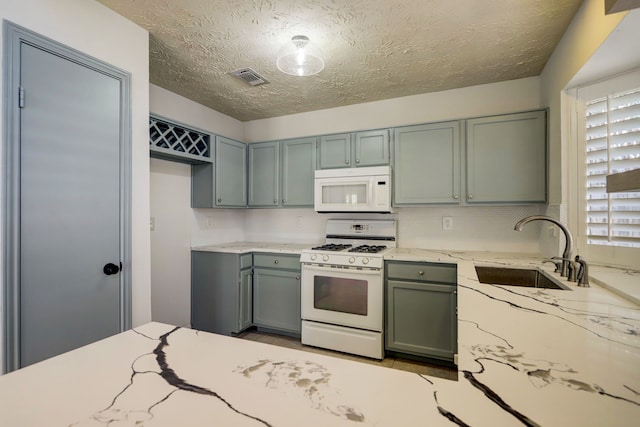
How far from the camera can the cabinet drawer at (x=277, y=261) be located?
2.90 metres

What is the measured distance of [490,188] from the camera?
2.49 m

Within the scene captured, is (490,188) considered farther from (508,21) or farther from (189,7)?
(189,7)

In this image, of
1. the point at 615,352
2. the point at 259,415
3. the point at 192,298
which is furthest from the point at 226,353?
the point at 192,298

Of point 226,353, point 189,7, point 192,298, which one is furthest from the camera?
point 192,298

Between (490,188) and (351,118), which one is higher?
(351,118)

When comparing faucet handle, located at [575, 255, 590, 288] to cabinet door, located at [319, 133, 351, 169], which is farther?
cabinet door, located at [319, 133, 351, 169]

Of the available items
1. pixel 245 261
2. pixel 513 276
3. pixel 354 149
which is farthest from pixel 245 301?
pixel 513 276

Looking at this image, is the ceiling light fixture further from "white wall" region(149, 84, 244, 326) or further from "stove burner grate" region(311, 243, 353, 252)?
"stove burner grate" region(311, 243, 353, 252)

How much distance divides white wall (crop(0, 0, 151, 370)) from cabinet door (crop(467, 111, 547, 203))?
8.19 feet

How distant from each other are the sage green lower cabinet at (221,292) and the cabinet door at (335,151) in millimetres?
1264

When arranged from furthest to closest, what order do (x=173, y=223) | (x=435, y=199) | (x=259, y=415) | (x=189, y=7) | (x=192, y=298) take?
1. (x=192, y=298)
2. (x=173, y=223)
3. (x=435, y=199)
4. (x=189, y=7)
5. (x=259, y=415)

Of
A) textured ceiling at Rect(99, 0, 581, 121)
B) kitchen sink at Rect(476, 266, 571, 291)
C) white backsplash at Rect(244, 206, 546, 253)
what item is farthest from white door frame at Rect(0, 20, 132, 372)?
kitchen sink at Rect(476, 266, 571, 291)

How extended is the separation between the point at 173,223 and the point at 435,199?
249 cm

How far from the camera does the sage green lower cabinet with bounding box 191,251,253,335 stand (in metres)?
2.93
